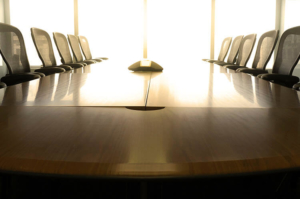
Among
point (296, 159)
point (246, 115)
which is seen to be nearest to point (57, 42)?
point (246, 115)

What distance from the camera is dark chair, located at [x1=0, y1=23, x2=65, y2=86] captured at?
2960 mm

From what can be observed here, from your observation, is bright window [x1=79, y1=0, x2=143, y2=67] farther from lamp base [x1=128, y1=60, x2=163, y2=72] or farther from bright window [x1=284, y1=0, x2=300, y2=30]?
lamp base [x1=128, y1=60, x2=163, y2=72]

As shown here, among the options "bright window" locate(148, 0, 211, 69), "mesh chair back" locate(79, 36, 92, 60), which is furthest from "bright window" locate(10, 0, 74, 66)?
"bright window" locate(148, 0, 211, 69)

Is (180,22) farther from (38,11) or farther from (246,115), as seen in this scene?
(246,115)

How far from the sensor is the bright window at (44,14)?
338 inches

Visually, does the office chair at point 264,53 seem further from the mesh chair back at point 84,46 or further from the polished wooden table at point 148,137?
the mesh chair back at point 84,46

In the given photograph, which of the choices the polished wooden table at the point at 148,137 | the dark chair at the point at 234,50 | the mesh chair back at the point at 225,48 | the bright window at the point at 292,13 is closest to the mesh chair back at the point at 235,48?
the dark chair at the point at 234,50

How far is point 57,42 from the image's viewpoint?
15.8 ft

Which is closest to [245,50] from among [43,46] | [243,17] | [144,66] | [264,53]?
[264,53]

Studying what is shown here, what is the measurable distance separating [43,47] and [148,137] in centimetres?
407

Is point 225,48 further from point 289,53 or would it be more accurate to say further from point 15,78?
point 15,78

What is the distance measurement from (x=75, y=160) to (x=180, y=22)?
874 cm

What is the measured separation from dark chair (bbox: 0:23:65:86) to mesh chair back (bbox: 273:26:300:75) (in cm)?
283

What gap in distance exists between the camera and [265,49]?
4.25m
